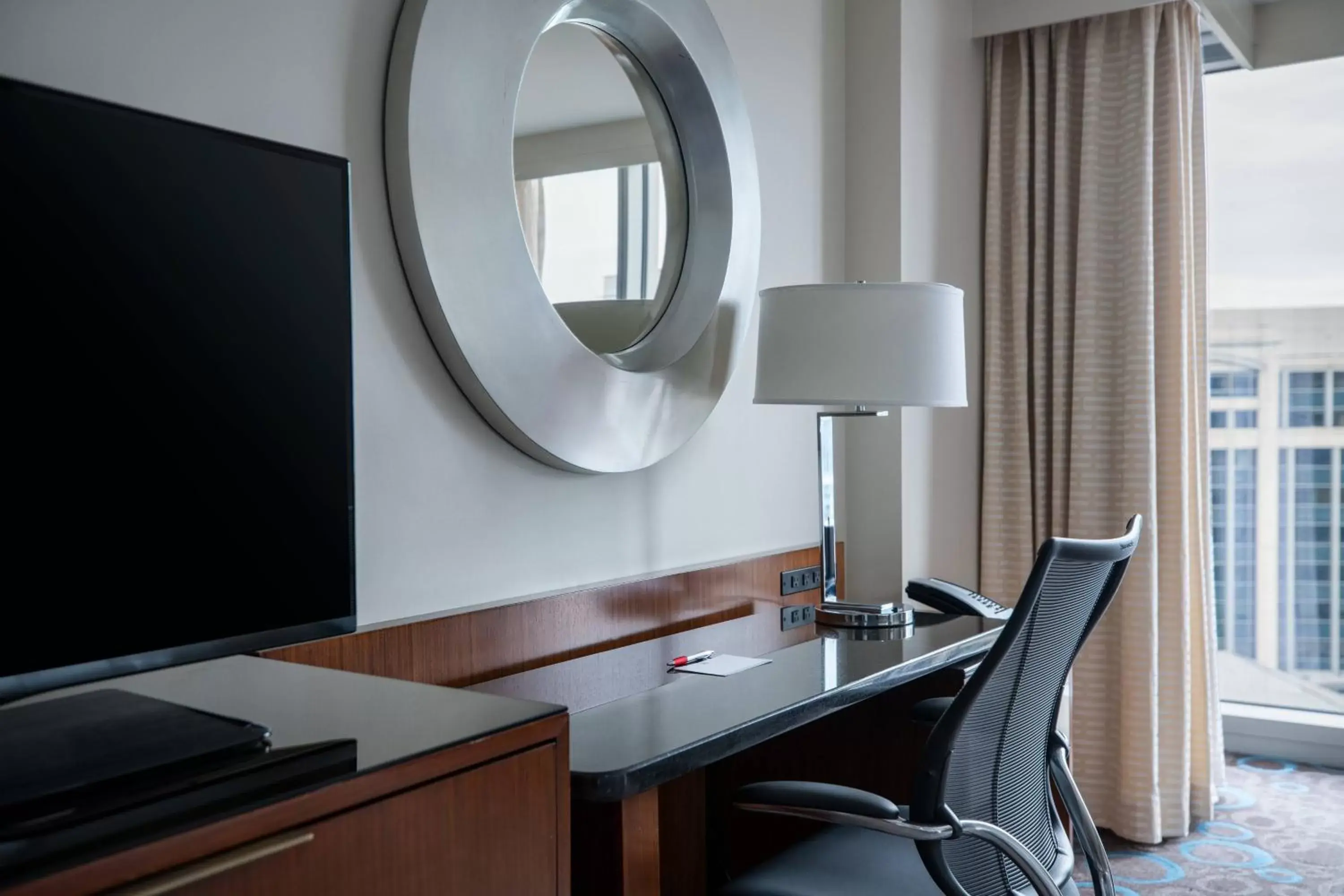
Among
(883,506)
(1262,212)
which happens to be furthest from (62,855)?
(1262,212)

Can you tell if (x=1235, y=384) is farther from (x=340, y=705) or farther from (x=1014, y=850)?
(x=340, y=705)

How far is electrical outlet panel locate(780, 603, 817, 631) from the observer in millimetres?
2277

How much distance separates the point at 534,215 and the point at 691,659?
0.77 m

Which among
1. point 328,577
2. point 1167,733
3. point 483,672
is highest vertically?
point 328,577

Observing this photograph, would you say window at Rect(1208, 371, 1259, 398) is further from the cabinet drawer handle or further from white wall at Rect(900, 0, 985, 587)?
the cabinet drawer handle

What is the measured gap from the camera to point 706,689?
1.67m

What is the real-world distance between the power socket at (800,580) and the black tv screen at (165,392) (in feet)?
4.95

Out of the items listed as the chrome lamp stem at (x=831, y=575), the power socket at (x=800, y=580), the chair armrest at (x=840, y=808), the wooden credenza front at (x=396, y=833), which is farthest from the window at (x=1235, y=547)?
the wooden credenza front at (x=396, y=833)

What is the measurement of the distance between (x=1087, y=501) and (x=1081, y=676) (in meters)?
0.50

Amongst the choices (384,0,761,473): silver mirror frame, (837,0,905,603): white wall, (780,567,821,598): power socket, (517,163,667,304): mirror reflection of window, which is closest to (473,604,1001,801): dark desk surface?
(780,567,821,598): power socket

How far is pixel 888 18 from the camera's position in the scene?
9.32ft

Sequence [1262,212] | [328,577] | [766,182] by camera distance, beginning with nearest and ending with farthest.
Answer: [328,577] → [766,182] → [1262,212]

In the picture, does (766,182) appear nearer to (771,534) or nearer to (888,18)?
(888,18)

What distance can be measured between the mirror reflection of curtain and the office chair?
2.98ft
